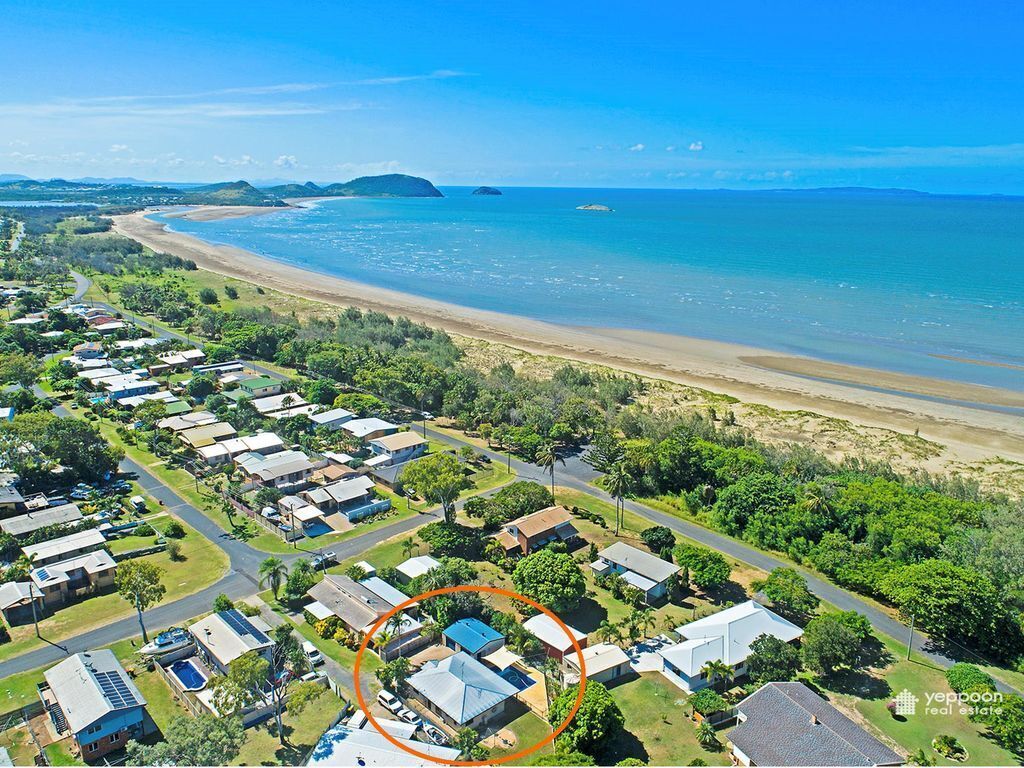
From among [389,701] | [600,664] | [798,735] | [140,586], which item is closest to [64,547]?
[140,586]

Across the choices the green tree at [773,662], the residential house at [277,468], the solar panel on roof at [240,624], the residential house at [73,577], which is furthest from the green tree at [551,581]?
the residential house at [73,577]

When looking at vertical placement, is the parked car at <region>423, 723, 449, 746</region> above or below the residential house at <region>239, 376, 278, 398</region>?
below

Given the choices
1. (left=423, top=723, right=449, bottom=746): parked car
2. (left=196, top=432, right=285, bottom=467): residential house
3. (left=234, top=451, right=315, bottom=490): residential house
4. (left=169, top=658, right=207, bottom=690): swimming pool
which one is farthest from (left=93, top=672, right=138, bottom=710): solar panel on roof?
(left=196, top=432, right=285, bottom=467): residential house

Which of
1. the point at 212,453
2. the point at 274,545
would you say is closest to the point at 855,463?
the point at 274,545

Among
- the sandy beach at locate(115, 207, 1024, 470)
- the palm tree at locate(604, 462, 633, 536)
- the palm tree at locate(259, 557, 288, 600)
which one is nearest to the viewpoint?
the palm tree at locate(259, 557, 288, 600)

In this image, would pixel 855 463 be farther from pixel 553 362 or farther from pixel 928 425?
pixel 553 362

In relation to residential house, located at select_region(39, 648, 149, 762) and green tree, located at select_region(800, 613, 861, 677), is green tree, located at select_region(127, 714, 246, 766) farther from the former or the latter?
green tree, located at select_region(800, 613, 861, 677)

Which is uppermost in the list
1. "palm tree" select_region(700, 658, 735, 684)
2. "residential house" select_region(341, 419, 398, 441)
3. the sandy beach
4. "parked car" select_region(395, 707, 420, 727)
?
the sandy beach

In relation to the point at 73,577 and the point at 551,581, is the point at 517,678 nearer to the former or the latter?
the point at 551,581
